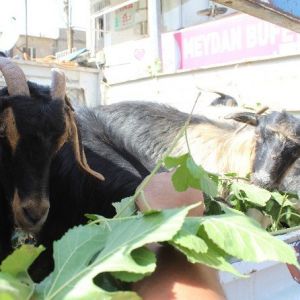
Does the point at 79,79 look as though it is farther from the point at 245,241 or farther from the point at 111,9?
the point at 245,241

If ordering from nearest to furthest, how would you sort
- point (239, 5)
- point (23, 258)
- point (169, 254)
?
1. point (23, 258)
2. point (169, 254)
3. point (239, 5)

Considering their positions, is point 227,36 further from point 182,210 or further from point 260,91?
point 182,210

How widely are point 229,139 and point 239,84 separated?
364 cm

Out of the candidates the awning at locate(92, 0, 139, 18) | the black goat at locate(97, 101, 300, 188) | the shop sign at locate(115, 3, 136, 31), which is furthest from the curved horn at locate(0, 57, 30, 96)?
the shop sign at locate(115, 3, 136, 31)

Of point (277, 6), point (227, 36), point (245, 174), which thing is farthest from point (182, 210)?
point (227, 36)

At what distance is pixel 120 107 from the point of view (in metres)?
5.03

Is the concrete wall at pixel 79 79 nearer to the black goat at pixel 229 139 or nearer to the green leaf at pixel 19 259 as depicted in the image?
the black goat at pixel 229 139

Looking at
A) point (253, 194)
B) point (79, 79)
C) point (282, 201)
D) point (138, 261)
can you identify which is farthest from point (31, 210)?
point (79, 79)

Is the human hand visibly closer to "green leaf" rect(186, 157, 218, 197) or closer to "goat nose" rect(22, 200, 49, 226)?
"green leaf" rect(186, 157, 218, 197)

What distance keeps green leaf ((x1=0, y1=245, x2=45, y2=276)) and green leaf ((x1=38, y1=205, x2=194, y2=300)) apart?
0.21ft

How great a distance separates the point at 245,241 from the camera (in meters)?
1.26

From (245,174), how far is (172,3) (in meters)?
10.1

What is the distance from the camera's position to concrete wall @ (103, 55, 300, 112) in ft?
28.6

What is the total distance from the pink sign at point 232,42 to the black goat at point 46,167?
6.75m
